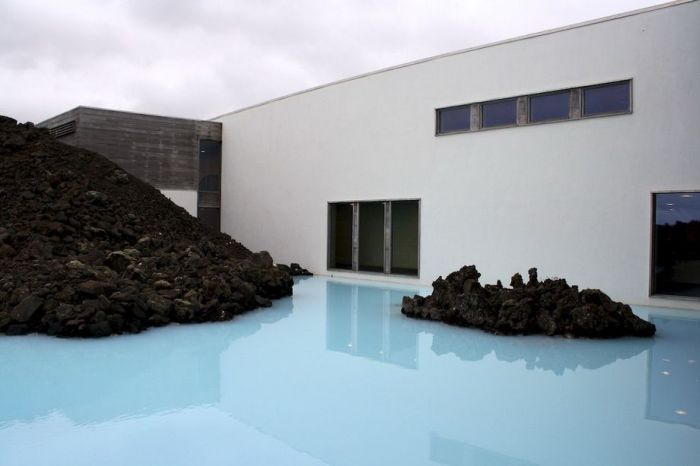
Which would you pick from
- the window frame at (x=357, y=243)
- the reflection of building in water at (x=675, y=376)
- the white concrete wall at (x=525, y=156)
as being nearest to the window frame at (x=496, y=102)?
the white concrete wall at (x=525, y=156)

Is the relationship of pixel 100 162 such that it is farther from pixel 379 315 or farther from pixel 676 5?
pixel 676 5

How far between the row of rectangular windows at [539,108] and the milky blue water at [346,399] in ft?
13.7

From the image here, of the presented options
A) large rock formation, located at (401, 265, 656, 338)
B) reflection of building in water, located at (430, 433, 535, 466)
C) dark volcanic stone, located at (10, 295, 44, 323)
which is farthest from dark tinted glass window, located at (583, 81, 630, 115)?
dark volcanic stone, located at (10, 295, 44, 323)

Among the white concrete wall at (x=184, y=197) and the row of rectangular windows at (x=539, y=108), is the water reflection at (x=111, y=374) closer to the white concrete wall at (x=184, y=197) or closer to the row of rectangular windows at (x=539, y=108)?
the row of rectangular windows at (x=539, y=108)

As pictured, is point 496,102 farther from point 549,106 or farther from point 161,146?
point 161,146

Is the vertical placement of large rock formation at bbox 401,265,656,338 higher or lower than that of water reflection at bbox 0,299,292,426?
higher

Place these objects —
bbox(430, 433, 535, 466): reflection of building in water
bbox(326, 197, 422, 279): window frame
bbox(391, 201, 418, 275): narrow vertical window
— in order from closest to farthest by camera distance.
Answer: bbox(430, 433, 535, 466): reflection of building in water < bbox(326, 197, 422, 279): window frame < bbox(391, 201, 418, 275): narrow vertical window

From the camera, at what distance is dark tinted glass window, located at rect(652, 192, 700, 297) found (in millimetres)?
8258

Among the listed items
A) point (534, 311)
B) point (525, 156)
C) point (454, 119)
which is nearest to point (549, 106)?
point (525, 156)

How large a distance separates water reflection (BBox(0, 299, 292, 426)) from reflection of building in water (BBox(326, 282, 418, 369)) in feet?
3.76

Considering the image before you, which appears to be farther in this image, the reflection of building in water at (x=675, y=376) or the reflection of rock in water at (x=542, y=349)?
the reflection of rock in water at (x=542, y=349)

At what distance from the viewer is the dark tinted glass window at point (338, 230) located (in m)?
13.4

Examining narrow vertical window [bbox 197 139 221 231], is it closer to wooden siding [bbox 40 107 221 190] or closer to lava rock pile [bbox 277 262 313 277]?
wooden siding [bbox 40 107 221 190]

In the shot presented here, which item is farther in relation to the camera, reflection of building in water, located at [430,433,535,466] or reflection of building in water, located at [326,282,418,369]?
reflection of building in water, located at [326,282,418,369]
